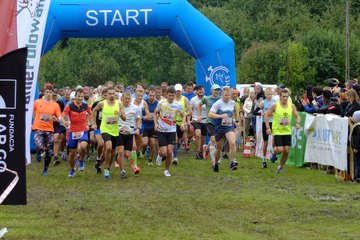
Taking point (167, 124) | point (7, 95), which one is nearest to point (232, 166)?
point (167, 124)

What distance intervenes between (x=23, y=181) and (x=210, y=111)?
990cm

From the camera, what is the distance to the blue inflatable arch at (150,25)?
24.3 metres

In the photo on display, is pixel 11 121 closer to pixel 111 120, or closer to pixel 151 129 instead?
pixel 111 120

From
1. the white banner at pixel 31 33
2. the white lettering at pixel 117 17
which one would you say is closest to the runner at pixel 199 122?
the white lettering at pixel 117 17

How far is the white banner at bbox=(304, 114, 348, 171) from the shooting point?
17219 millimetres

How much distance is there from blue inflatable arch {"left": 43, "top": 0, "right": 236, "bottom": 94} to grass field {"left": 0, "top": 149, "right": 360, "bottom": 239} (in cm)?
655

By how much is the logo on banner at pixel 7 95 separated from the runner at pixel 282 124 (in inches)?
418

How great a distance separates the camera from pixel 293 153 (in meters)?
21.0

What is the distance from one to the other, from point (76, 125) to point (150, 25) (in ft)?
22.8

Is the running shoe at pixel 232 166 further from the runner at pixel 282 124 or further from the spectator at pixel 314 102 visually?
the spectator at pixel 314 102

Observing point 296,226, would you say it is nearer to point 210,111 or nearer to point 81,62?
point 210,111

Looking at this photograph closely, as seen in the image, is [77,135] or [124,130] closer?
[124,130]

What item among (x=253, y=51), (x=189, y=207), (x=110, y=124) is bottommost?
(x=189, y=207)

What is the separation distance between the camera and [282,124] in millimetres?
18797
